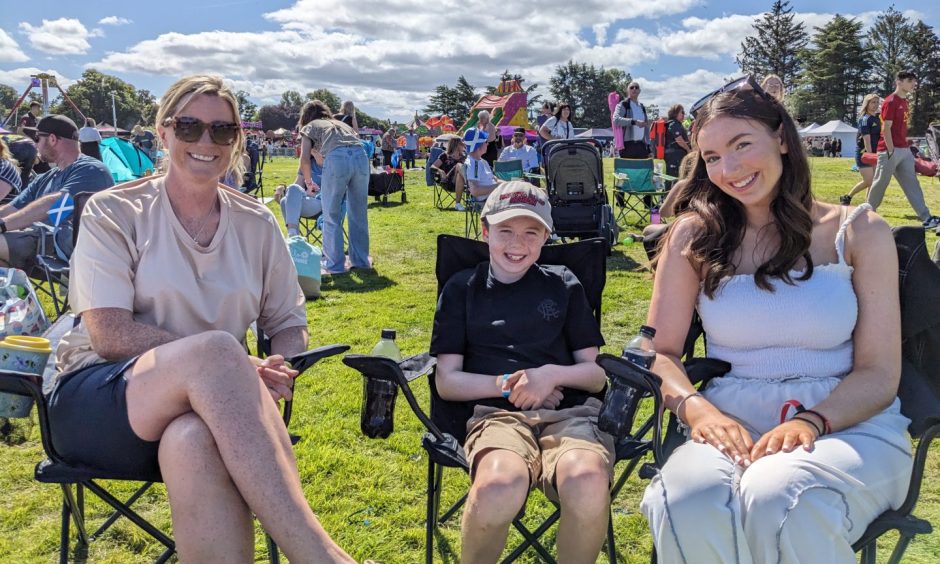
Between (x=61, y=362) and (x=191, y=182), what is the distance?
0.69 meters

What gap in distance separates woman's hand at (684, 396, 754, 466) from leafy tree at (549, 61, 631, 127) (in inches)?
3249

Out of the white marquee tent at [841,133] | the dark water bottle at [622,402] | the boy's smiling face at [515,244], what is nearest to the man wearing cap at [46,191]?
the boy's smiling face at [515,244]

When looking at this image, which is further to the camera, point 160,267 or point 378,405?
point 378,405

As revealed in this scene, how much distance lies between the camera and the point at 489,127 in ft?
34.3

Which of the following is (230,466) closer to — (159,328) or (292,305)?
(159,328)

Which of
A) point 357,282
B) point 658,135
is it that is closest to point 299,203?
point 357,282

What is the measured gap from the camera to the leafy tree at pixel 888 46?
56312 millimetres

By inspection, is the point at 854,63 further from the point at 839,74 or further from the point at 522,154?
the point at 522,154

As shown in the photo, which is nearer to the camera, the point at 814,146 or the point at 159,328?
the point at 159,328

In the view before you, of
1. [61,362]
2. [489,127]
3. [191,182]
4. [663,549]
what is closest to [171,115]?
[191,182]

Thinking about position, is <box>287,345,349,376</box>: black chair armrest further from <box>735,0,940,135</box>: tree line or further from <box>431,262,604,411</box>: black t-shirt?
<box>735,0,940,135</box>: tree line

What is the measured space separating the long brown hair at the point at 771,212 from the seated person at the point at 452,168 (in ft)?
31.8

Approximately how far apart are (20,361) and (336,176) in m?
4.84

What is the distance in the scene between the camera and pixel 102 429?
173 centimetres
